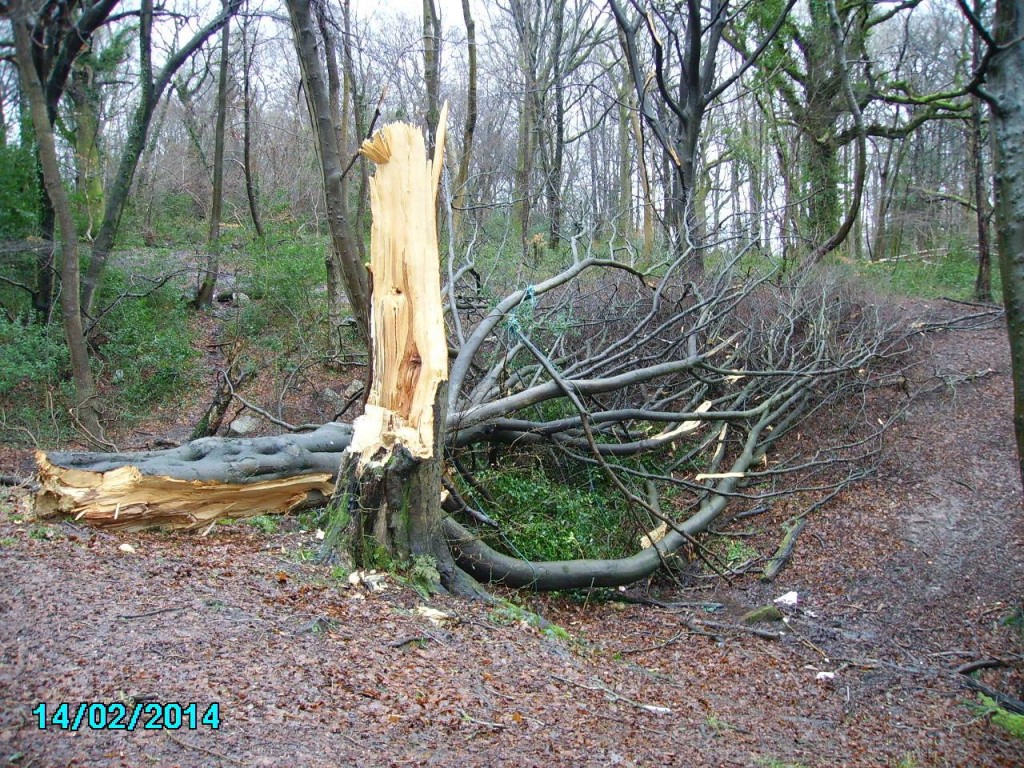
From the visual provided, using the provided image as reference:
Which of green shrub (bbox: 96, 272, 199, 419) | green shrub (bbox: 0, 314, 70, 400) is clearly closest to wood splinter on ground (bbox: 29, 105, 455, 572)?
green shrub (bbox: 0, 314, 70, 400)

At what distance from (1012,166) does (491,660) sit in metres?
3.82

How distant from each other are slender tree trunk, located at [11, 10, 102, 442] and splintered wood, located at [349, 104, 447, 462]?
211 inches

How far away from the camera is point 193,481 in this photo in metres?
4.75

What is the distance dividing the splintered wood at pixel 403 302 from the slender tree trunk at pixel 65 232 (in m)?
5.35

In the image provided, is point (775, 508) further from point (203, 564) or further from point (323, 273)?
point (323, 273)

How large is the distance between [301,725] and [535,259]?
11.6 meters

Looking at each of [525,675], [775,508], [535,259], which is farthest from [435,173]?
[535,259]

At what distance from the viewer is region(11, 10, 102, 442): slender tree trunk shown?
28.3 feet

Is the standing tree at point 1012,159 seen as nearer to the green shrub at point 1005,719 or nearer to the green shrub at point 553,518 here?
the green shrub at point 1005,719

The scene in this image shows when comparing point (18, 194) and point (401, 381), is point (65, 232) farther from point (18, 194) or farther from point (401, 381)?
point (401, 381)

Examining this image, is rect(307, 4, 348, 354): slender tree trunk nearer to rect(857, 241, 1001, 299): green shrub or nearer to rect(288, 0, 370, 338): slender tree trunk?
rect(288, 0, 370, 338): slender tree trunk

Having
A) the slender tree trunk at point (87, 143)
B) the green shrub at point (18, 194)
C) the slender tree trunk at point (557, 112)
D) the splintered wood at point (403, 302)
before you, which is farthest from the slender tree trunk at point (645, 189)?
the slender tree trunk at point (87, 143)

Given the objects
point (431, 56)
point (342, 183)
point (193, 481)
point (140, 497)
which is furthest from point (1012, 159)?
point (431, 56)

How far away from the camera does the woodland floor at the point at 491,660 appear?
8.78 feet
